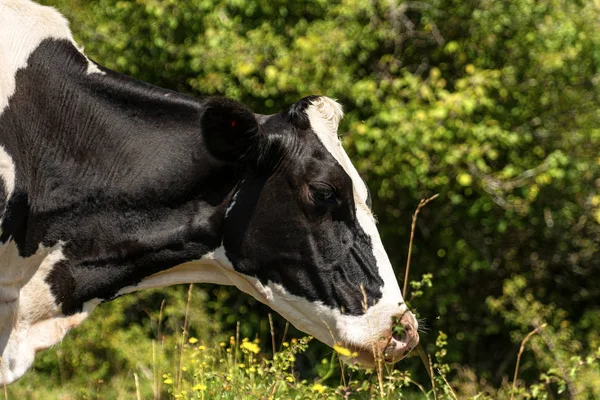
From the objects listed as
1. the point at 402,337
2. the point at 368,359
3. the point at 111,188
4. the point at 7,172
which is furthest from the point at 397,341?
the point at 7,172

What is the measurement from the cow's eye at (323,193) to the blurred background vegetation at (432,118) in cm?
387

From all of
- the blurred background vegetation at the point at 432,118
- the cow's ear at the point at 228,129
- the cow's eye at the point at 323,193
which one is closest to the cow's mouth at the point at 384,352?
the cow's eye at the point at 323,193

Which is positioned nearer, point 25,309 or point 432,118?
point 25,309

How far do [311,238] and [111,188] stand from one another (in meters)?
0.88

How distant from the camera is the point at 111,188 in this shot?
4215mm

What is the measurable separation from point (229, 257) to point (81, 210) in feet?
2.16

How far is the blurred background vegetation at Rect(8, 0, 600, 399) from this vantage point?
27.2 feet

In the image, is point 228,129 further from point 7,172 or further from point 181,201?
point 7,172

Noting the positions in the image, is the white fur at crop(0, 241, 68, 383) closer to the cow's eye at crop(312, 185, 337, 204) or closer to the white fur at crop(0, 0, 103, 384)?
the white fur at crop(0, 0, 103, 384)

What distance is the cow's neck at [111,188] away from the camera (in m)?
4.19

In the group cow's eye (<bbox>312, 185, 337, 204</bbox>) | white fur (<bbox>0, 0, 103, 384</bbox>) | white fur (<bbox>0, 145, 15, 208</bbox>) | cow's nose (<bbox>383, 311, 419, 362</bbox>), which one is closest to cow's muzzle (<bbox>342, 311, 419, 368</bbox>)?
cow's nose (<bbox>383, 311, 419, 362</bbox>)

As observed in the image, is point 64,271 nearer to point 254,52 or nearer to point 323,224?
point 323,224

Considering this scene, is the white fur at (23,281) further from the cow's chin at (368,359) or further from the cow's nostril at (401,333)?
the cow's nostril at (401,333)

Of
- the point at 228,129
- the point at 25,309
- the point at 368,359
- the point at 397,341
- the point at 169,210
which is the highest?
the point at 228,129
